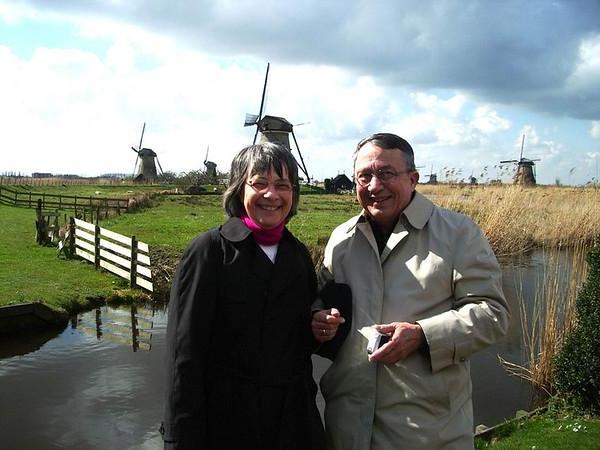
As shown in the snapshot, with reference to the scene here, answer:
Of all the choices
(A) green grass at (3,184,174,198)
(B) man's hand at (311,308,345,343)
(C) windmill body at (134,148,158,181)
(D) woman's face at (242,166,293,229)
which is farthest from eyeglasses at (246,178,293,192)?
(C) windmill body at (134,148,158,181)

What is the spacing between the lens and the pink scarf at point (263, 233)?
2.37m

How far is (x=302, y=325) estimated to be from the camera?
2.39m

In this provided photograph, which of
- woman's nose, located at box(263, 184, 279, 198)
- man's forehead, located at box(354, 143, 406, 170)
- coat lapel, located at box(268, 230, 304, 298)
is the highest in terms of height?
man's forehead, located at box(354, 143, 406, 170)

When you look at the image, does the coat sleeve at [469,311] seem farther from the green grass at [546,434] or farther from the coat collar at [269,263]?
the green grass at [546,434]

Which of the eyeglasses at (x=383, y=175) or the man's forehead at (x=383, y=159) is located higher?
the man's forehead at (x=383, y=159)

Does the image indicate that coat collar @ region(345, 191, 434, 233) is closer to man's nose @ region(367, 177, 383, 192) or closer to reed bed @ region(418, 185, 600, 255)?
man's nose @ region(367, 177, 383, 192)

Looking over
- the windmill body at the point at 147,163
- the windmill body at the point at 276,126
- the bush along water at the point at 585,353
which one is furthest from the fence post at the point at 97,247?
the windmill body at the point at 147,163

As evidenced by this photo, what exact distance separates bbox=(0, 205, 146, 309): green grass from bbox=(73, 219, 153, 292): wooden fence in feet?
0.85

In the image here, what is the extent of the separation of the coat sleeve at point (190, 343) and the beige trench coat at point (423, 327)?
0.65 meters

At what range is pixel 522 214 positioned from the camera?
16.5 m

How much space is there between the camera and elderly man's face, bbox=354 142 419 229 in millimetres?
2562

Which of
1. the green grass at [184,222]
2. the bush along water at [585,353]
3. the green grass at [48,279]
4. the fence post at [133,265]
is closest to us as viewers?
the bush along water at [585,353]

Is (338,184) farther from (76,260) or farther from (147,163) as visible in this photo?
(76,260)

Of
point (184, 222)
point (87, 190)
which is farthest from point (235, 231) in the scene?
point (87, 190)
